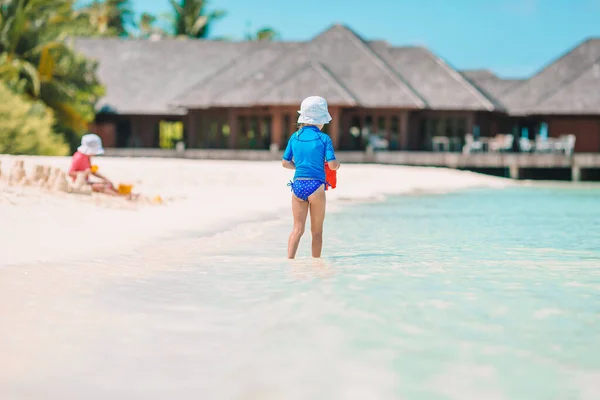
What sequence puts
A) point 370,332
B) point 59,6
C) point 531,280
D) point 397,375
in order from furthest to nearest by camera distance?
point 59,6, point 531,280, point 370,332, point 397,375

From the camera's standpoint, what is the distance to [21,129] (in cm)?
2772

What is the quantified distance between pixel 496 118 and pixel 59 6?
2286 cm

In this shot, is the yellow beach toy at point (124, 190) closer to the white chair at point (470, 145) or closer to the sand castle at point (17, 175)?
the sand castle at point (17, 175)

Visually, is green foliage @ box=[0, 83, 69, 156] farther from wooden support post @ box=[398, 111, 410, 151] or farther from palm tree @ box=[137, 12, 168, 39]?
palm tree @ box=[137, 12, 168, 39]

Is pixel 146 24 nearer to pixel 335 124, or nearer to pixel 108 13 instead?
pixel 108 13

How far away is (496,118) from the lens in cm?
4572

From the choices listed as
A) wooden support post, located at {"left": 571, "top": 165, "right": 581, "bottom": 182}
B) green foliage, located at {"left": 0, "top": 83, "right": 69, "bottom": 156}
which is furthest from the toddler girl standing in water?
wooden support post, located at {"left": 571, "top": 165, "right": 581, "bottom": 182}

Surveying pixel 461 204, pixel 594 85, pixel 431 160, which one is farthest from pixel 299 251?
pixel 594 85

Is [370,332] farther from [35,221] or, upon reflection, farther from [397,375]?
[35,221]

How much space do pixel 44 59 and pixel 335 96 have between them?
11127 mm

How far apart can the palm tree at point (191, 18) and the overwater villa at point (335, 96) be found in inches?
446

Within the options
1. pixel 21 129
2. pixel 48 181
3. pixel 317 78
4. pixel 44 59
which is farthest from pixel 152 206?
pixel 317 78

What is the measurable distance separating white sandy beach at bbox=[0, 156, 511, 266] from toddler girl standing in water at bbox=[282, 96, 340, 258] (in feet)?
7.90

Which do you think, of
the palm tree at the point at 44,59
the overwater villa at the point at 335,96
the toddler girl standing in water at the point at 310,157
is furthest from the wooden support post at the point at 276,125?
the toddler girl standing in water at the point at 310,157
